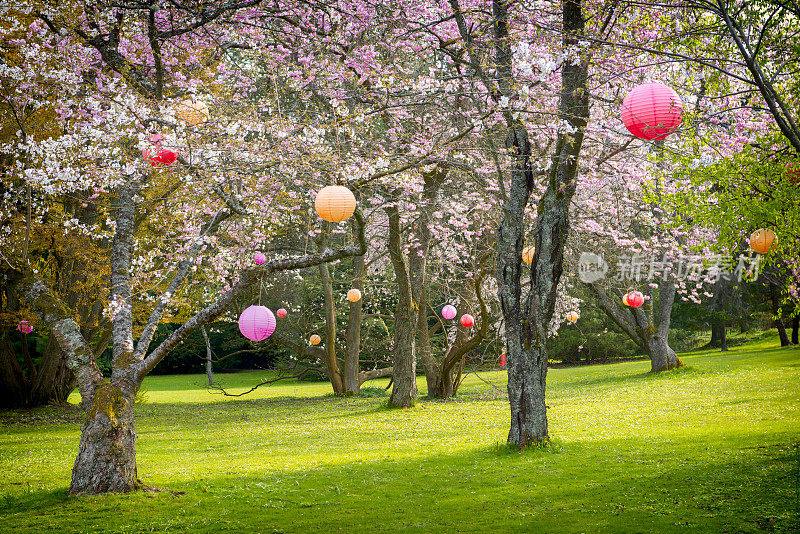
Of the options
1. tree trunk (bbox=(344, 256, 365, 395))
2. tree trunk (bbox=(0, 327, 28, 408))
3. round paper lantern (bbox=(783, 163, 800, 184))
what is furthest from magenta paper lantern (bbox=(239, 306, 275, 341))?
tree trunk (bbox=(0, 327, 28, 408))

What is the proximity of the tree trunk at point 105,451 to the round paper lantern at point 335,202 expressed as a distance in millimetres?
3419

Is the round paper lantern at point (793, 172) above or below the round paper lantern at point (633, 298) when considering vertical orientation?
above

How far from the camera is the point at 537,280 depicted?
918 cm

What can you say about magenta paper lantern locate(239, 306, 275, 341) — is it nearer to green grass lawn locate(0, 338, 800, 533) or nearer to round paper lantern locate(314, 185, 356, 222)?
green grass lawn locate(0, 338, 800, 533)

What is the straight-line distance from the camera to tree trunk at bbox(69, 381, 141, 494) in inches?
288

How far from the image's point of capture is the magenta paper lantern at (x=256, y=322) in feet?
37.7

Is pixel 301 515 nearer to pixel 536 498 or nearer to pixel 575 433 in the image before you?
pixel 536 498

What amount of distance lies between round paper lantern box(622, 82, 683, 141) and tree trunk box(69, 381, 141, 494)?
6.64m

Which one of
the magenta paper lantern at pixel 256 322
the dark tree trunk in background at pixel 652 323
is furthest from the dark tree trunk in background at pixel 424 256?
the dark tree trunk in background at pixel 652 323

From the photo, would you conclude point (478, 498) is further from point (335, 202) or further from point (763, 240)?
point (763, 240)

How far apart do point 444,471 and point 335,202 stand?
4137mm

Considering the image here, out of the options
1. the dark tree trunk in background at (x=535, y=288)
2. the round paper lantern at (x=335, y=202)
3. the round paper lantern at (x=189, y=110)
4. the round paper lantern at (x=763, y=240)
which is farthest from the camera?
the dark tree trunk in background at (x=535, y=288)
